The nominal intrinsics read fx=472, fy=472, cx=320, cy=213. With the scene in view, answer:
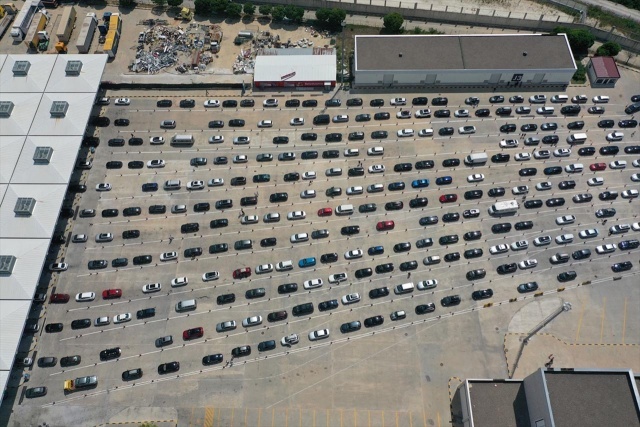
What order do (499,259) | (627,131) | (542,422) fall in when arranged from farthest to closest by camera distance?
1. (627,131)
2. (499,259)
3. (542,422)

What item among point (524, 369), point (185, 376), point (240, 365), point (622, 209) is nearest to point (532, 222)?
point (622, 209)

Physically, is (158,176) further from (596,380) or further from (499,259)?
(596,380)

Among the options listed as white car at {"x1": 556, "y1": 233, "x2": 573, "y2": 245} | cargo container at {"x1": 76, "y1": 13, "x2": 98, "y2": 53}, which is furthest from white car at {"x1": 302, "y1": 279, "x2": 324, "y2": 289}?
cargo container at {"x1": 76, "y1": 13, "x2": 98, "y2": 53}

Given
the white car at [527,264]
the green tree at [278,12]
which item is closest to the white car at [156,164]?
the green tree at [278,12]

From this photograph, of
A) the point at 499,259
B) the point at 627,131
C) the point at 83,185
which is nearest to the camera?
the point at 499,259

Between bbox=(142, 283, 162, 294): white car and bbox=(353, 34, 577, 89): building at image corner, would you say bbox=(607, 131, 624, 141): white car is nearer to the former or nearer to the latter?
bbox=(353, 34, 577, 89): building at image corner
